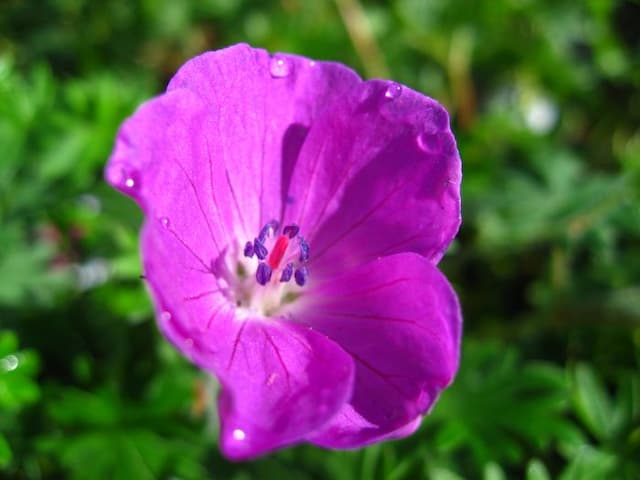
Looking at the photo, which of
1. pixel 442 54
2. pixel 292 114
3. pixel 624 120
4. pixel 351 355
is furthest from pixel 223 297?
pixel 624 120

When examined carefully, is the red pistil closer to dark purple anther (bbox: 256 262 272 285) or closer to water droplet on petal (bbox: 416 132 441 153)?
dark purple anther (bbox: 256 262 272 285)

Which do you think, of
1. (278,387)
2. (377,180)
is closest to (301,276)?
(377,180)

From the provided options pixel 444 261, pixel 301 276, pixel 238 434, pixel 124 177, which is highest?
pixel 124 177

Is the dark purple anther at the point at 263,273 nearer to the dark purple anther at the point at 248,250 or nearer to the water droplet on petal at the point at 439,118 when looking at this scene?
the dark purple anther at the point at 248,250

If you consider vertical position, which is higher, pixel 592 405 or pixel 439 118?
pixel 439 118

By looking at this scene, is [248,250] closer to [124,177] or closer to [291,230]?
[291,230]

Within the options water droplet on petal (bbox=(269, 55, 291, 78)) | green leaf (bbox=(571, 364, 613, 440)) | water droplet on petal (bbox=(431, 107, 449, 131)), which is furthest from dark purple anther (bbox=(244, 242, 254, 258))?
green leaf (bbox=(571, 364, 613, 440))
